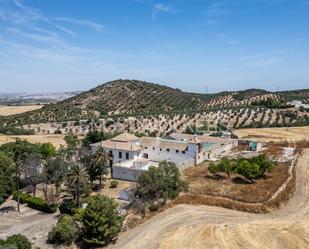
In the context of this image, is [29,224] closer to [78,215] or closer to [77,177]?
[78,215]

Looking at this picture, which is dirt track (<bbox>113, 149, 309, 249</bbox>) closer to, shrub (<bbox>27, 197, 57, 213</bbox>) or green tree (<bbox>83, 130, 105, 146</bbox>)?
shrub (<bbox>27, 197, 57, 213</bbox>)

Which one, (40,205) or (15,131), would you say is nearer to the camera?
(40,205)

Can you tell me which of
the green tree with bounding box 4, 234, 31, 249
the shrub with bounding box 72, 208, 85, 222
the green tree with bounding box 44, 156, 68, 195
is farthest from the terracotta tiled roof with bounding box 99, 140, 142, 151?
the green tree with bounding box 4, 234, 31, 249

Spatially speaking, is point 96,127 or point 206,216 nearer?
point 206,216

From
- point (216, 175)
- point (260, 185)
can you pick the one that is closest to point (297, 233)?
point (260, 185)

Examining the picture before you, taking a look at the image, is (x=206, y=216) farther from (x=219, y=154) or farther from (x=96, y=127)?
(x=96, y=127)

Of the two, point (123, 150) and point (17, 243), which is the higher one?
point (123, 150)

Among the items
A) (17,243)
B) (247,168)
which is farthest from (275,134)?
(17,243)

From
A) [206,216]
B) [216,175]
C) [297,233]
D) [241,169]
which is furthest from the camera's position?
[216,175]
